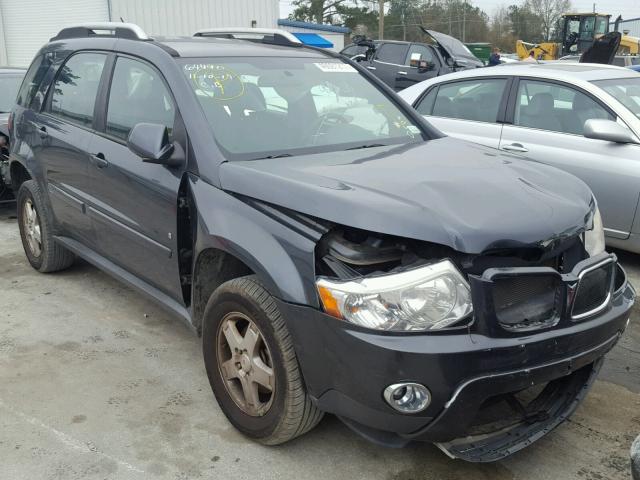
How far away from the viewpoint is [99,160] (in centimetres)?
383

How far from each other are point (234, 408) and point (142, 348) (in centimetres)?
119

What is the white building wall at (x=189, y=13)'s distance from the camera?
19891 mm

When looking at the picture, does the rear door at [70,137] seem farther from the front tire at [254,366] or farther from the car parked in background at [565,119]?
the car parked in background at [565,119]

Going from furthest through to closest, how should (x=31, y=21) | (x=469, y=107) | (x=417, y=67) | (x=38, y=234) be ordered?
(x=31, y=21) < (x=417, y=67) < (x=469, y=107) < (x=38, y=234)

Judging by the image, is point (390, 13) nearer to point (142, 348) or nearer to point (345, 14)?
point (345, 14)

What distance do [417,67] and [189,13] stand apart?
358 inches

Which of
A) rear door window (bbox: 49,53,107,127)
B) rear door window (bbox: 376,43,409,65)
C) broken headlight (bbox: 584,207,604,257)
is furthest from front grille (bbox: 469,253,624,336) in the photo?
rear door window (bbox: 376,43,409,65)

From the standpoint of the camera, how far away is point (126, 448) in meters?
2.93

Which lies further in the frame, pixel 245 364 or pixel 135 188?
pixel 135 188

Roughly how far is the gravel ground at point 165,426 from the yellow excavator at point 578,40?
23.8m

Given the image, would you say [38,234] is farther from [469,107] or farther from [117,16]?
[117,16]

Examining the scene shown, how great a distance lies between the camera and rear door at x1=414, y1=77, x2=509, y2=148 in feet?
19.2

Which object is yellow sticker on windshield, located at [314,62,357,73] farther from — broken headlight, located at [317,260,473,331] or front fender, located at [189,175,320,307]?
broken headlight, located at [317,260,473,331]

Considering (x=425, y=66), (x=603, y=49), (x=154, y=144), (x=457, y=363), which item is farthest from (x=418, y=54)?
(x=457, y=363)
